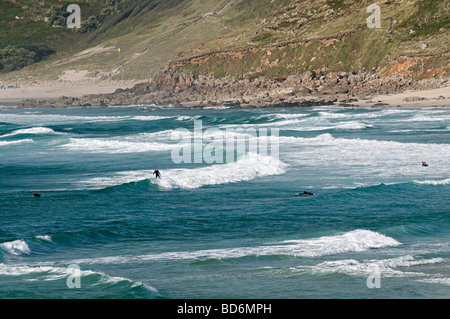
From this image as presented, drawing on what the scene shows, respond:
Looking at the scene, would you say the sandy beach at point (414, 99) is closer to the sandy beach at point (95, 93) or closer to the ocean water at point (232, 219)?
the sandy beach at point (95, 93)

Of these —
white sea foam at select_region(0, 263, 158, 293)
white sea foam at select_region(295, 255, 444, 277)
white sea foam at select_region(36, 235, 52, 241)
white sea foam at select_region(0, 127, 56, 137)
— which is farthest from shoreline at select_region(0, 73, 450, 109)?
white sea foam at select_region(0, 263, 158, 293)

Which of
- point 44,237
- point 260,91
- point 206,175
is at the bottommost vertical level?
point 44,237

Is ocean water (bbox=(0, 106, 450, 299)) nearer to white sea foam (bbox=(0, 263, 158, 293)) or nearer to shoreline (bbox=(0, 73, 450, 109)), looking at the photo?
white sea foam (bbox=(0, 263, 158, 293))

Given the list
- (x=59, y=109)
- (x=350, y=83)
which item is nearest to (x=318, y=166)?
(x=350, y=83)

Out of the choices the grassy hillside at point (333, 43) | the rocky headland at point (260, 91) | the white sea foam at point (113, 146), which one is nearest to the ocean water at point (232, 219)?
the white sea foam at point (113, 146)

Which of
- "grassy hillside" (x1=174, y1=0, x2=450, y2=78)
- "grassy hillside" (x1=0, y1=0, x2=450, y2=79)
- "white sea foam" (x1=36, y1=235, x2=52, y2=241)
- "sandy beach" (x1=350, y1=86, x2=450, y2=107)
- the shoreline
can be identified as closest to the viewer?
"white sea foam" (x1=36, y1=235, x2=52, y2=241)

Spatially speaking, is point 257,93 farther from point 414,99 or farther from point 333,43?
point 414,99

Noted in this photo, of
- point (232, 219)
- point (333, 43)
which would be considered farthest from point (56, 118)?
point (232, 219)
